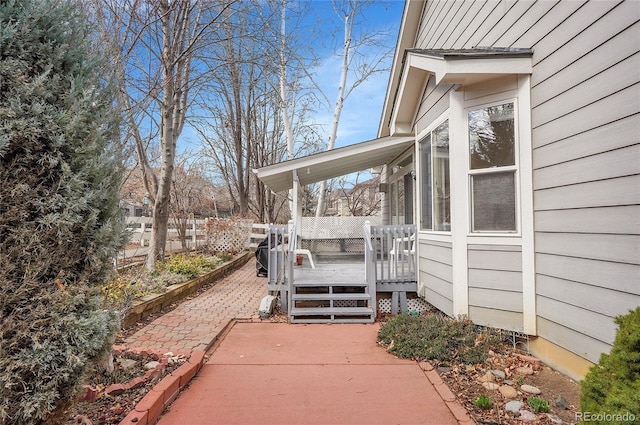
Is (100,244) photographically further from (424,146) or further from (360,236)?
(360,236)

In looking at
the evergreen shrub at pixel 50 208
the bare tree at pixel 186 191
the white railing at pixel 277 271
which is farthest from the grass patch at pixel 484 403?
the bare tree at pixel 186 191

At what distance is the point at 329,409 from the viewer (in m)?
2.72

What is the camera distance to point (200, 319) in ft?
16.5

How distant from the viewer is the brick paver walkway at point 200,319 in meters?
3.96

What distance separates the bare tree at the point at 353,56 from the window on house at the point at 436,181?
634 cm

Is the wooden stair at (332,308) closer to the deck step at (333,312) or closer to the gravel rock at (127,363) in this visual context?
the deck step at (333,312)

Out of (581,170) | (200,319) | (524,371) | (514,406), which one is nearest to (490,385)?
(514,406)

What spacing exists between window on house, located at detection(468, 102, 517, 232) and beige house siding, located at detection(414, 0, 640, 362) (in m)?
0.26

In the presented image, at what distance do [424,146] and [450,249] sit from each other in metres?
1.80

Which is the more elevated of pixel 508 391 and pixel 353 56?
pixel 353 56

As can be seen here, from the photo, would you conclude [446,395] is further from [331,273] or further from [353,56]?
[353,56]

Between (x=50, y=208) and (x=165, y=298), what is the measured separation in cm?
432

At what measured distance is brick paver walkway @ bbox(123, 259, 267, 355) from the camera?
3.96 meters

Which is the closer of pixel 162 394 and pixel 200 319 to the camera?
pixel 162 394
